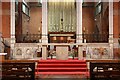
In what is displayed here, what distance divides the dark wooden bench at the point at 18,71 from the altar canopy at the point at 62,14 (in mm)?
10523

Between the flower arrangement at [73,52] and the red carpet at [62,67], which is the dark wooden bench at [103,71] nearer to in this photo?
the red carpet at [62,67]

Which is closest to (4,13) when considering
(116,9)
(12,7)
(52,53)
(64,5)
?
(12,7)

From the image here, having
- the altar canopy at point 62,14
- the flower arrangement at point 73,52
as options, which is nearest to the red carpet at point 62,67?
the flower arrangement at point 73,52

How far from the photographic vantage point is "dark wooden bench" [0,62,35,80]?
665 cm

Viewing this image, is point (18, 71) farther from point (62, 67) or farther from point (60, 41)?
point (60, 41)

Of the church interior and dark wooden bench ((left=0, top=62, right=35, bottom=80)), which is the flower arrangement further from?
dark wooden bench ((left=0, top=62, right=35, bottom=80))

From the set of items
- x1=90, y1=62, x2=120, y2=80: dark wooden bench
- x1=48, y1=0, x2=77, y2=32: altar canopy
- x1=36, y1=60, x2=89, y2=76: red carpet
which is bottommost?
x1=36, y1=60, x2=89, y2=76: red carpet

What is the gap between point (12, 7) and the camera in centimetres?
1430

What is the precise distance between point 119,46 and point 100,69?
709 cm

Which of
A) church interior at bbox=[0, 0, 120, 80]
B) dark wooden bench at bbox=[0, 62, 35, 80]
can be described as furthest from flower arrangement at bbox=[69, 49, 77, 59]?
dark wooden bench at bbox=[0, 62, 35, 80]

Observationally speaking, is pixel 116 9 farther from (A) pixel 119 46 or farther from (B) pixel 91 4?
(B) pixel 91 4

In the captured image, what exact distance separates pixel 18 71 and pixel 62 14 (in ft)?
37.0

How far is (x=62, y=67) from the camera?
34.0 ft

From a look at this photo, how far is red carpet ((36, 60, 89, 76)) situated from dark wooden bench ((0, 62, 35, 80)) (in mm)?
2850
